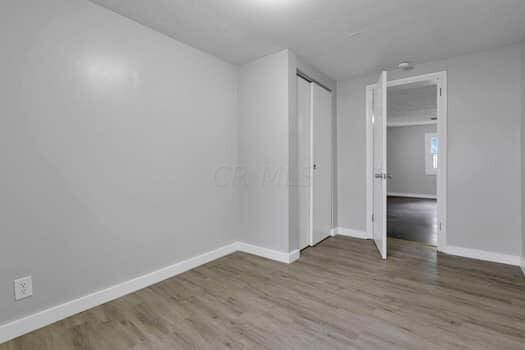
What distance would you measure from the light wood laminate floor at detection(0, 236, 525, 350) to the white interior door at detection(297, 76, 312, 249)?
0.61m

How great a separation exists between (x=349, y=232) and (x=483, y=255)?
5.13 ft

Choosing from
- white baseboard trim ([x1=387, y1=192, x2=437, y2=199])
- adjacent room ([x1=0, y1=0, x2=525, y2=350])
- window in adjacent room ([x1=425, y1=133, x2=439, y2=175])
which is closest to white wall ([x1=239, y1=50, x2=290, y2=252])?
adjacent room ([x1=0, y1=0, x2=525, y2=350])

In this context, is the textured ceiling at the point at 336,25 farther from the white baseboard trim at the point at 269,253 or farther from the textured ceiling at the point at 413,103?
the white baseboard trim at the point at 269,253

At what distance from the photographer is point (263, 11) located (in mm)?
2156

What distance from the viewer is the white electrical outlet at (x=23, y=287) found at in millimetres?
1668

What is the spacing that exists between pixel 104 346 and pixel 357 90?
158 inches

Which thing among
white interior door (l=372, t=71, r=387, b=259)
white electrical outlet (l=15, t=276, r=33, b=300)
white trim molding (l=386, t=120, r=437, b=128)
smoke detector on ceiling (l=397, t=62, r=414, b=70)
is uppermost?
white trim molding (l=386, t=120, r=437, b=128)

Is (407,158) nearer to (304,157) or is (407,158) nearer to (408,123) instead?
(408,123)

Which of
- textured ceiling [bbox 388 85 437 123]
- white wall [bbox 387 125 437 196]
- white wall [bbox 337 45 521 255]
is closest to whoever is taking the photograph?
white wall [bbox 337 45 521 255]

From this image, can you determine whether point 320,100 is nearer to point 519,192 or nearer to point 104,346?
point 519,192

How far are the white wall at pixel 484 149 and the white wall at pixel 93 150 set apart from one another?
2.96 metres

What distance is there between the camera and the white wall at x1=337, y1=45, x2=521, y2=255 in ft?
9.32

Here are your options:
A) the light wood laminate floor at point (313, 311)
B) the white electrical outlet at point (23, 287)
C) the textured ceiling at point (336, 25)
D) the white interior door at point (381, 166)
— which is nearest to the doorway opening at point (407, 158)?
the white interior door at point (381, 166)

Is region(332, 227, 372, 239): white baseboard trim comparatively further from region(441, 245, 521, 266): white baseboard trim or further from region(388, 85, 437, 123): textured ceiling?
region(388, 85, 437, 123): textured ceiling
